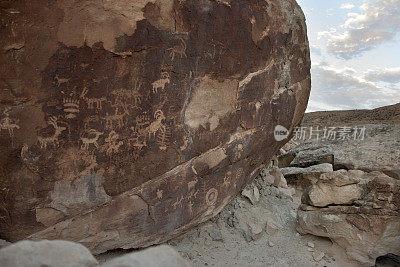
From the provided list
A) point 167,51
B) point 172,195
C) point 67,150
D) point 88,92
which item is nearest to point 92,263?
point 67,150

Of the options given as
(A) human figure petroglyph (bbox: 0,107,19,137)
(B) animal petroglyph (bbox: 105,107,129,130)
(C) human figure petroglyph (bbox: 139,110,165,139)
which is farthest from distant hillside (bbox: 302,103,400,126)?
(A) human figure petroglyph (bbox: 0,107,19,137)

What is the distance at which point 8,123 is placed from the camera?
201cm

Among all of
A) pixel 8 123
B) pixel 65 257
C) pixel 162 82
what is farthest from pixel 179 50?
pixel 65 257

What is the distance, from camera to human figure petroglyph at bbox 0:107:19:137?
1.99 metres

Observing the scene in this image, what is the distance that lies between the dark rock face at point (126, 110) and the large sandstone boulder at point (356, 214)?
1.12m

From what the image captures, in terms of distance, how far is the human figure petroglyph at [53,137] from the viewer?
6.92 feet

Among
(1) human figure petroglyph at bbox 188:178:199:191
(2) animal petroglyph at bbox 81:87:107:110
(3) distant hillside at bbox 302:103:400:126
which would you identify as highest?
(3) distant hillside at bbox 302:103:400:126

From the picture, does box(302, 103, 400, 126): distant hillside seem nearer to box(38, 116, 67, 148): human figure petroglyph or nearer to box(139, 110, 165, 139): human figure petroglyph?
box(139, 110, 165, 139): human figure petroglyph

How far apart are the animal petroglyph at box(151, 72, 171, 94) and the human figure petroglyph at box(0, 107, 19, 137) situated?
1038 millimetres

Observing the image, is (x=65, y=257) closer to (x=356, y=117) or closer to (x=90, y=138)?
(x=90, y=138)

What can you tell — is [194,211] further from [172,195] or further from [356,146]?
[356,146]

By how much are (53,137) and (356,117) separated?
1208 cm

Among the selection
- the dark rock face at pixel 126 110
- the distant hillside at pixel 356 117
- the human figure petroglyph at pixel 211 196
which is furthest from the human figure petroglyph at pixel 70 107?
the distant hillside at pixel 356 117

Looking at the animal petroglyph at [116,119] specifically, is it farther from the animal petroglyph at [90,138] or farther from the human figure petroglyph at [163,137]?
the human figure petroglyph at [163,137]
